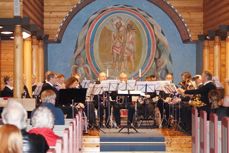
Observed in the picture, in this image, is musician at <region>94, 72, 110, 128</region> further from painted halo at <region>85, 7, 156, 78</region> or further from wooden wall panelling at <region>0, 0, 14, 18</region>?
painted halo at <region>85, 7, 156, 78</region>

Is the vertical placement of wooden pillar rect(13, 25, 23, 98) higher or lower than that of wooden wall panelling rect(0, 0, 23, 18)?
lower

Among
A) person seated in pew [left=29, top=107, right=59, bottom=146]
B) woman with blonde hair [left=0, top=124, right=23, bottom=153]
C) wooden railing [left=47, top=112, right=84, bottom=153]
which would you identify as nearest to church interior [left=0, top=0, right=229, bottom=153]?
wooden railing [left=47, top=112, right=84, bottom=153]

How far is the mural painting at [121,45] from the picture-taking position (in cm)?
2358

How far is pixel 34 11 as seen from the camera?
19938 mm

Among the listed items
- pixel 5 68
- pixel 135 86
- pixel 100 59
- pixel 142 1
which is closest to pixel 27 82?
pixel 5 68

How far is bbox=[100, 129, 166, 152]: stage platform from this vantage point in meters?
14.2

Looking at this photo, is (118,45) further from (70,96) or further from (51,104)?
(51,104)

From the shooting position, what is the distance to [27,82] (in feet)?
61.1

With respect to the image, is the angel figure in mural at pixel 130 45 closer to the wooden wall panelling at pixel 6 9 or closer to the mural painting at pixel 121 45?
the mural painting at pixel 121 45

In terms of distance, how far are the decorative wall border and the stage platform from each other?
8485 mm

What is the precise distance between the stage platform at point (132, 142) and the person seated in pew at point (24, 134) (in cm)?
857

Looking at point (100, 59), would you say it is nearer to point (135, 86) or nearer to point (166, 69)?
point (166, 69)

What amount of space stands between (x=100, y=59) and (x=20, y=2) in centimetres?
768

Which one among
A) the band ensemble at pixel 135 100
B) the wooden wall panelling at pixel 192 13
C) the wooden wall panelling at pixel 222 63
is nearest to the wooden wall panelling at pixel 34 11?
the band ensemble at pixel 135 100
